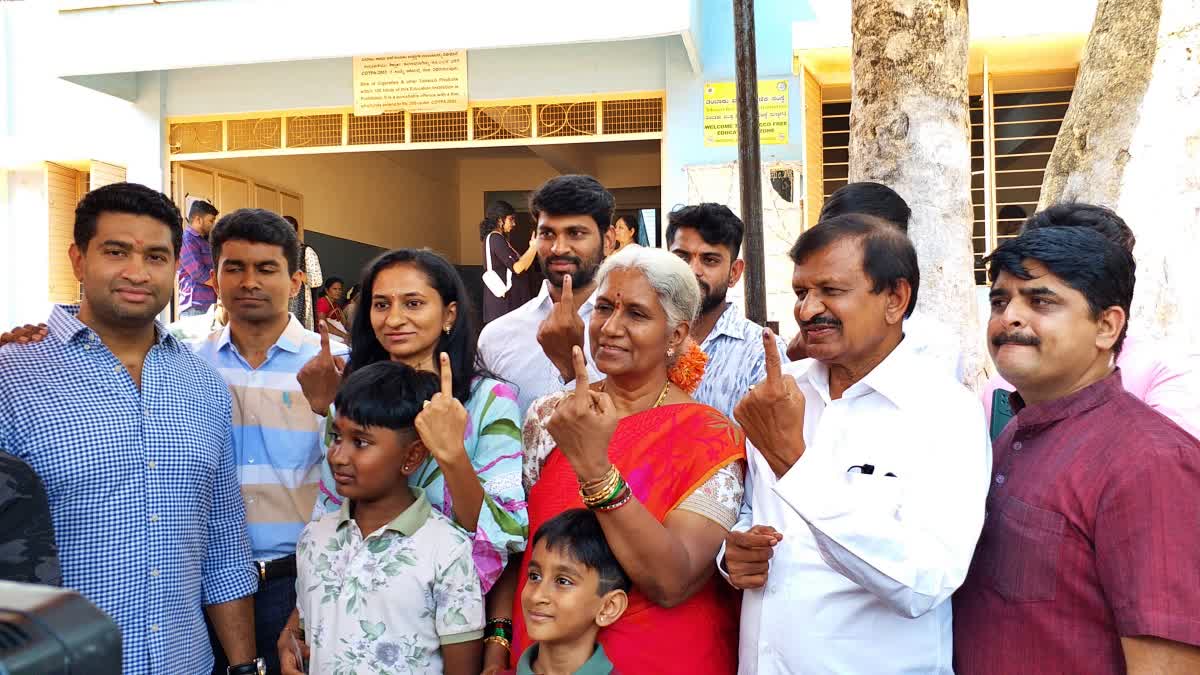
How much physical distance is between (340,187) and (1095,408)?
13405 mm

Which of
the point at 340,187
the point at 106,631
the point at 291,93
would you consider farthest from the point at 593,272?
the point at 340,187

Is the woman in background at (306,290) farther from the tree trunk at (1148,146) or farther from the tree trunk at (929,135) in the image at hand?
the tree trunk at (1148,146)

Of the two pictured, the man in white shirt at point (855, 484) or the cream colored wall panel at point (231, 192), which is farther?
the cream colored wall panel at point (231, 192)

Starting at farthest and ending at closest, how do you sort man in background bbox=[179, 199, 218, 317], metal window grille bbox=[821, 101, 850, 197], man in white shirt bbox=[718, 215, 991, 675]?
1. metal window grille bbox=[821, 101, 850, 197]
2. man in background bbox=[179, 199, 218, 317]
3. man in white shirt bbox=[718, 215, 991, 675]

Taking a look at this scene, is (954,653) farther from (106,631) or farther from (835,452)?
(106,631)

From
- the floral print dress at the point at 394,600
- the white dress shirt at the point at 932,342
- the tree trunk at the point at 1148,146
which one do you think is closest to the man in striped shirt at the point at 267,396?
the floral print dress at the point at 394,600

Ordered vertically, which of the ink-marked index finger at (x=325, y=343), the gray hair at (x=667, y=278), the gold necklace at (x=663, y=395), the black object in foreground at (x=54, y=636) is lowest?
the black object in foreground at (x=54, y=636)

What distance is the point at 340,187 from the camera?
14.3 meters

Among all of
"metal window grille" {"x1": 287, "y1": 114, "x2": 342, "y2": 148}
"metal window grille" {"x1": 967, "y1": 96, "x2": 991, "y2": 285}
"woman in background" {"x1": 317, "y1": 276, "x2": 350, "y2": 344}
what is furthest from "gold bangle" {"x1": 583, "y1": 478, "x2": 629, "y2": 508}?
"metal window grille" {"x1": 287, "y1": 114, "x2": 342, "y2": 148}

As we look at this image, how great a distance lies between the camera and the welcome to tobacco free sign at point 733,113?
9508 mm

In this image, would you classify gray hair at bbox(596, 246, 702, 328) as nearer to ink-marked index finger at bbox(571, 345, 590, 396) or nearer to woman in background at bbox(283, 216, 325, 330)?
ink-marked index finger at bbox(571, 345, 590, 396)

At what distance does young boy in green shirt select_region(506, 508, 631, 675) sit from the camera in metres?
2.12

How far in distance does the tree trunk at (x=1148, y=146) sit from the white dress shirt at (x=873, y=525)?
2.28 metres

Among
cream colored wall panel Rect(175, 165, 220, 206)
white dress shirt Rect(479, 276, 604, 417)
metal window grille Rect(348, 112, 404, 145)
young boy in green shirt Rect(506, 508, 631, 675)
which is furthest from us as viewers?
cream colored wall panel Rect(175, 165, 220, 206)
